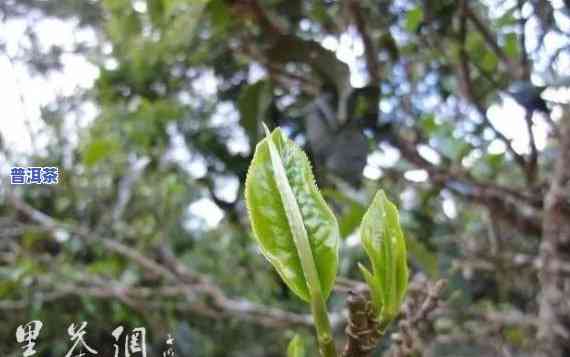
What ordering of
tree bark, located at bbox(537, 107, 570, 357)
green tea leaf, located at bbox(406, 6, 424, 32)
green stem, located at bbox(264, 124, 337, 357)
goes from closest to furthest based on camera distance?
green stem, located at bbox(264, 124, 337, 357), tree bark, located at bbox(537, 107, 570, 357), green tea leaf, located at bbox(406, 6, 424, 32)

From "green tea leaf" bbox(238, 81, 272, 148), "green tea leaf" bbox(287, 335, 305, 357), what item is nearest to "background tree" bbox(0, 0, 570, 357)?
"green tea leaf" bbox(238, 81, 272, 148)

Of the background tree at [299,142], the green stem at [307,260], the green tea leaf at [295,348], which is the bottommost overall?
the green tea leaf at [295,348]

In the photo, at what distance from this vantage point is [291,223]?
0.19m

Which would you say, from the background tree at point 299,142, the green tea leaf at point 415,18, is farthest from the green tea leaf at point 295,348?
the green tea leaf at point 415,18

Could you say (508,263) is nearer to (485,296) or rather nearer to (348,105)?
(485,296)

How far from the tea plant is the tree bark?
1.04ft

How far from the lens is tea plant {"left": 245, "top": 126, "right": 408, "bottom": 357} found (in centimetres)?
Answer: 19

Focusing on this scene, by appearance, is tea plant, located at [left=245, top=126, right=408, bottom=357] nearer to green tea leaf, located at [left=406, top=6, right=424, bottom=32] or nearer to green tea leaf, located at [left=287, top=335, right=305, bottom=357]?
green tea leaf, located at [left=287, top=335, right=305, bottom=357]

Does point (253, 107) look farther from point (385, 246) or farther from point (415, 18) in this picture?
point (385, 246)

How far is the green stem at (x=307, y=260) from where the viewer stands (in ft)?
0.59

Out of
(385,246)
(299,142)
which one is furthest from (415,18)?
(385,246)

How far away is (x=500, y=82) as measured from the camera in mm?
668

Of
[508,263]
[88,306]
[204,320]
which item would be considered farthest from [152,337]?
[508,263]

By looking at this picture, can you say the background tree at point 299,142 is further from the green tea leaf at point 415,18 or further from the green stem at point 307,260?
the green stem at point 307,260
